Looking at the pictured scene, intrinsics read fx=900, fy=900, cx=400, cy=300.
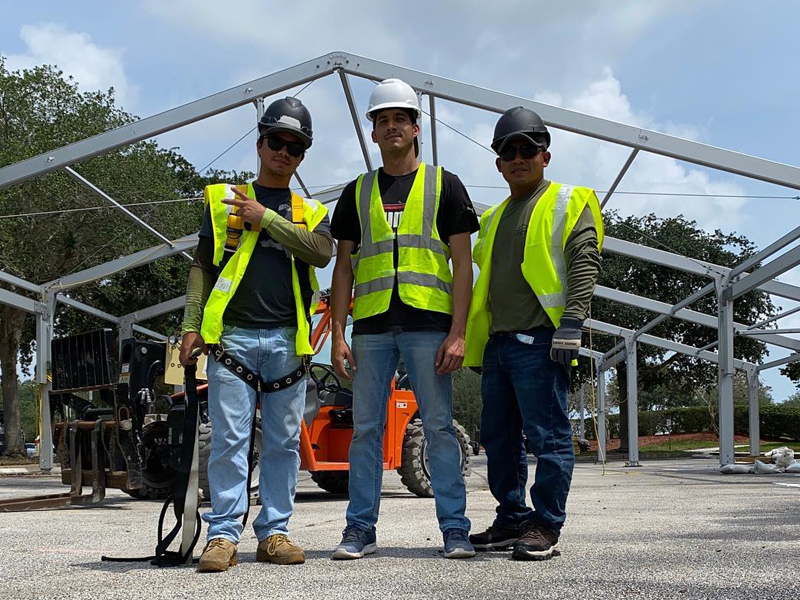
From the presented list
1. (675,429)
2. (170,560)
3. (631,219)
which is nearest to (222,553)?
(170,560)

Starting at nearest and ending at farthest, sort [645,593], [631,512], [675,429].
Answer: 1. [645,593]
2. [631,512]
3. [675,429]

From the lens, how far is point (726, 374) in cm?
1414

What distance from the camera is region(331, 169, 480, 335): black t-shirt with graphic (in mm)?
3809

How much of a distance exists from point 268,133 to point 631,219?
28507mm

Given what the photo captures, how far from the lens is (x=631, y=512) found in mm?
6422

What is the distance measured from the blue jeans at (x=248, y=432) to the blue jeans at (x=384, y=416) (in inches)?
10.6

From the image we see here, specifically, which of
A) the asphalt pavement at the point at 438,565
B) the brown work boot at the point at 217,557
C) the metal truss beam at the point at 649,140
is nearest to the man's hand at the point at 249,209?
the brown work boot at the point at 217,557

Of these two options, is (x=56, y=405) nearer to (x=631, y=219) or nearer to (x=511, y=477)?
(x=511, y=477)

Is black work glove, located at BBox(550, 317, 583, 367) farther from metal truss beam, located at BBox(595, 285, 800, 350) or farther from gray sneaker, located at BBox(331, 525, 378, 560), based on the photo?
metal truss beam, located at BBox(595, 285, 800, 350)

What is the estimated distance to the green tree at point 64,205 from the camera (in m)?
20.2

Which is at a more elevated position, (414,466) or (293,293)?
(293,293)

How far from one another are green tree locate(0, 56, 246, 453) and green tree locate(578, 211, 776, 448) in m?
13.0

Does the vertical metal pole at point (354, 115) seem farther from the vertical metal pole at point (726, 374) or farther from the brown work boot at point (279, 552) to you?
the brown work boot at point (279, 552)

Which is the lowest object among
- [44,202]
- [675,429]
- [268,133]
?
[675,429]
